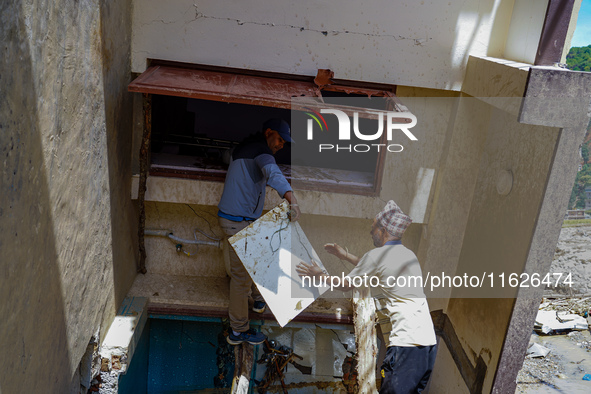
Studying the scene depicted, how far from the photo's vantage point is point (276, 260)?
4.17m

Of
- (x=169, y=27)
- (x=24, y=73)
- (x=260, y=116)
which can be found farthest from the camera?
(x=260, y=116)

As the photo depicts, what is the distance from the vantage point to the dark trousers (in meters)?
3.92

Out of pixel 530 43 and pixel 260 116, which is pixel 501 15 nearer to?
pixel 530 43

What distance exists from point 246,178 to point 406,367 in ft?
6.88

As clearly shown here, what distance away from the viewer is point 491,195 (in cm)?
452

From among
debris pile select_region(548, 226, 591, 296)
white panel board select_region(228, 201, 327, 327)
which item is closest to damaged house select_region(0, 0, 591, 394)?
white panel board select_region(228, 201, 327, 327)

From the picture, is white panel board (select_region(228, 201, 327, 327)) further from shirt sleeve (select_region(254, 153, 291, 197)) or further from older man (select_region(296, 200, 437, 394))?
older man (select_region(296, 200, 437, 394))

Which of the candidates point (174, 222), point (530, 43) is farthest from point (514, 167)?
point (174, 222)

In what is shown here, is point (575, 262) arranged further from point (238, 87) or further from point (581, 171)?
point (238, 87)

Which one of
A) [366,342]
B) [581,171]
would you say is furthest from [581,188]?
[366,342]

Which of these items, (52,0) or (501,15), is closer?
(52,0)

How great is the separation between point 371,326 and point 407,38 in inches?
103

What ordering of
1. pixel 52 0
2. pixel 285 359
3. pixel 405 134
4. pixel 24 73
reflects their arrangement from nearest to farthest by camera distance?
1. pixel 24 73
2. pixel 52 0
3. pixel 405 134
4. pixel 285 359

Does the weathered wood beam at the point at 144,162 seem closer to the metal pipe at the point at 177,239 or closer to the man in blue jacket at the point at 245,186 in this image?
the metal pipe at the point at 177,239
